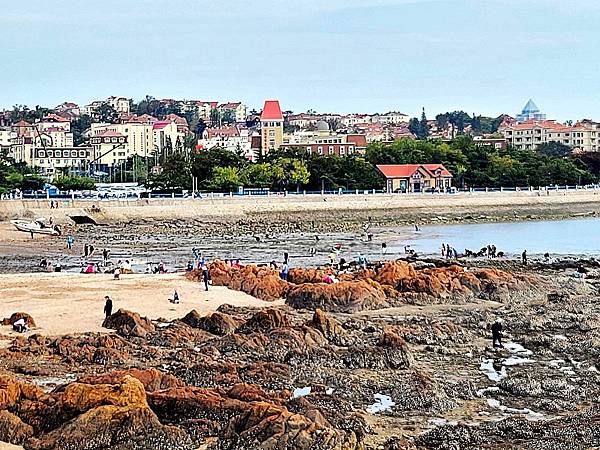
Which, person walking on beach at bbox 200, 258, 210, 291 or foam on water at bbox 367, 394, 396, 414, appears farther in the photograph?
person walking on beach at bbox 200, 258, 210, 291

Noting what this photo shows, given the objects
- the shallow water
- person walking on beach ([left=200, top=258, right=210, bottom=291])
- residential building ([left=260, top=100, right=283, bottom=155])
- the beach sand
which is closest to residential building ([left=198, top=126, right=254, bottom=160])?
residential building ([left=260, top=100, right=283, bottom=155])

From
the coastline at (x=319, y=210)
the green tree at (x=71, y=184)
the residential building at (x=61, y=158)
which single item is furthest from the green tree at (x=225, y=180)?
the residential building at (x=61, y=158)

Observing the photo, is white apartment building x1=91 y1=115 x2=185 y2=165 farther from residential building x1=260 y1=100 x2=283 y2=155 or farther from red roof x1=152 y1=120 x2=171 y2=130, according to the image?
residential building x1=260 y1=100 x2=283 y2=155

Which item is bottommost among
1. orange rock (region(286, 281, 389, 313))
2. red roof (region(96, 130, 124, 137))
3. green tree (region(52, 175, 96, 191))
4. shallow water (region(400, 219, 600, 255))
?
shallow water (region(400, 219, 600, 255))

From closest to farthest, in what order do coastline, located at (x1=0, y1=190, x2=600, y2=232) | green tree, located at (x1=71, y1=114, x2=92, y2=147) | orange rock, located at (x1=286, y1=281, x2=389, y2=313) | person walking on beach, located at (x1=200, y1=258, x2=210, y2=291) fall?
1. orange rock, located at (x1=286, y1=281, x2=389, y2=313)
2. person walking on beach, located at (x1=200, y1=258, x2=210, y2=291)
3. coastline, located at (x1=0, y1=190, x2=600, y2=232)
4. green tree, located at (x1=71, y1=114, x2=92, y2=147)

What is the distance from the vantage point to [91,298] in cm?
2653

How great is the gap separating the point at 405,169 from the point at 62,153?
70479mm

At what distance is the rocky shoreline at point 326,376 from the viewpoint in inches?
555

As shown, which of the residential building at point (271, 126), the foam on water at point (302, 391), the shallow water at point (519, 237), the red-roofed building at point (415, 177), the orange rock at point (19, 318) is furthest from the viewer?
the residential building at point (271, 126)

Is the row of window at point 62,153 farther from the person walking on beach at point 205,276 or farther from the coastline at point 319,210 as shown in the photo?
the person walking on beach at point 205,276

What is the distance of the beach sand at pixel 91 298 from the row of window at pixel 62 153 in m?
110

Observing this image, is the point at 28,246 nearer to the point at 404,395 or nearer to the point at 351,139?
the point at 404,395

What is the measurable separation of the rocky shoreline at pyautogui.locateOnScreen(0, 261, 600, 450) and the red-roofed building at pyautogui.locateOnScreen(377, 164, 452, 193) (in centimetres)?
5463

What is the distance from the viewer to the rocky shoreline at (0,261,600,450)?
1409cm
